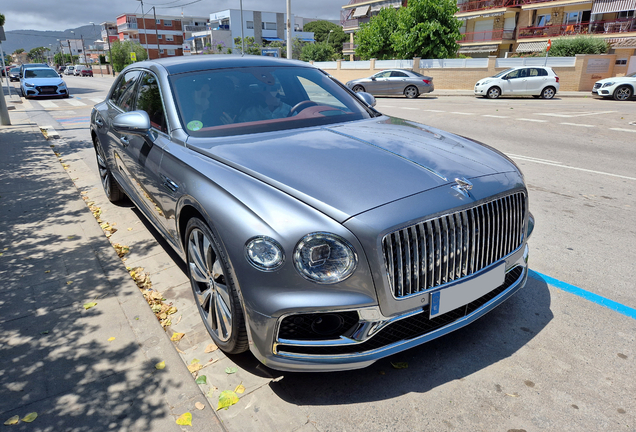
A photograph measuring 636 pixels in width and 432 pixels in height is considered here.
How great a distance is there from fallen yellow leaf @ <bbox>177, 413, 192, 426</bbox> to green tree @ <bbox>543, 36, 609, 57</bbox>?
35783 millimetres

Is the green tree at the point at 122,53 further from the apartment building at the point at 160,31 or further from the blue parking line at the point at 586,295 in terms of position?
the blue parking line at the point at 586,295

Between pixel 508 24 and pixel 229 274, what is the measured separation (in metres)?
51.4

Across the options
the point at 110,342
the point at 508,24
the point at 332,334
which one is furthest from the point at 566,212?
the point at 508,24

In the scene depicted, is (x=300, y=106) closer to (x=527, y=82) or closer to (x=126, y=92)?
(x=126, y=92)

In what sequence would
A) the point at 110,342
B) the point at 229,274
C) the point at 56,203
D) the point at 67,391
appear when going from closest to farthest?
1. the point at 229,274
2. the point at 67,391
3. the point at 110,342
4. the point at 56,203

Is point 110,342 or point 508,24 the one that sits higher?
point 508,24

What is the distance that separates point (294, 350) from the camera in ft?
7.28

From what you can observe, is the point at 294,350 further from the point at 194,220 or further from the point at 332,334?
the point at 194,220

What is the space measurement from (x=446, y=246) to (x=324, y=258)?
611 mm

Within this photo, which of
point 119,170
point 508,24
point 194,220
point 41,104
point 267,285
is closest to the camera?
point 267,285

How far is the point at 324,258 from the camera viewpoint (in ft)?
6.87

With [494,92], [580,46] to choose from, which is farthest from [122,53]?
[494,92]

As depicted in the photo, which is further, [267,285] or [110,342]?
[110,342]

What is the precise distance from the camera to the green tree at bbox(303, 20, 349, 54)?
10003cm
